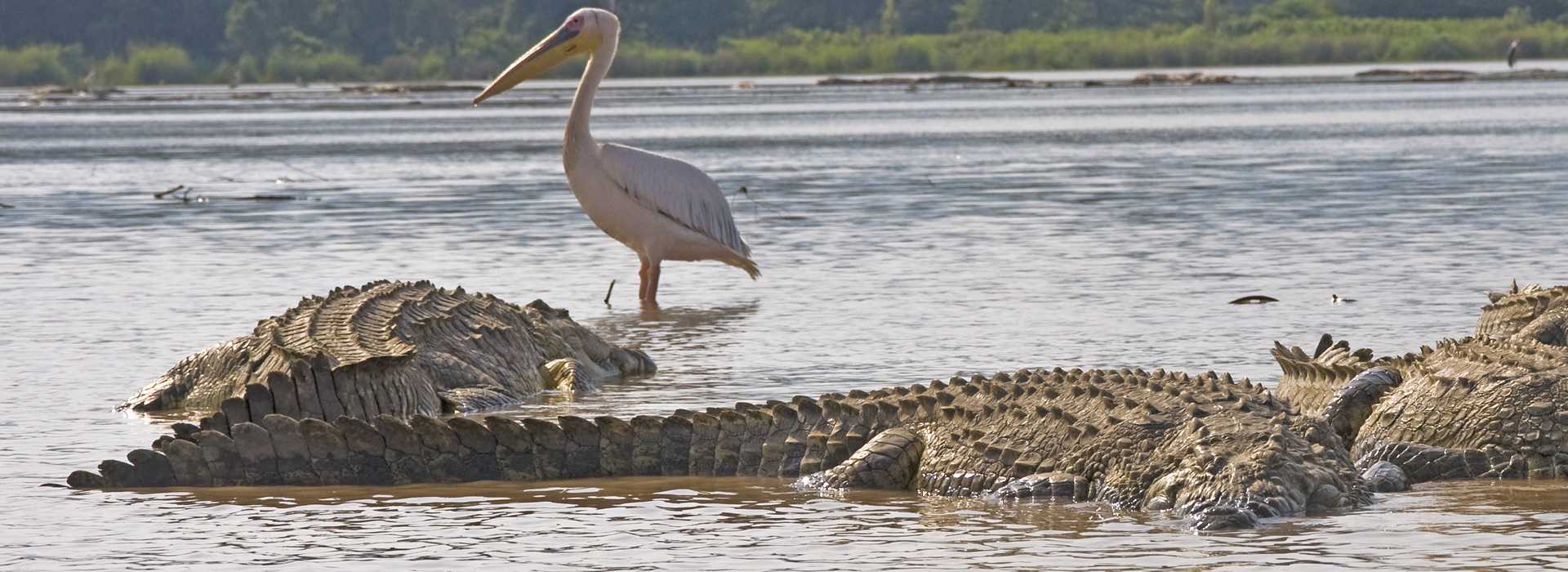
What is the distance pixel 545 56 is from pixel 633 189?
1214 millimetres

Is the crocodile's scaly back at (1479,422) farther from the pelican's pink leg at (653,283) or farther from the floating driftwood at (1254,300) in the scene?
the pelican's pink leg at (653,283)

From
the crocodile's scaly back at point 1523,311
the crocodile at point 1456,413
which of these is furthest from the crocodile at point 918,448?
the crocodile's scaly back at point 1523,311

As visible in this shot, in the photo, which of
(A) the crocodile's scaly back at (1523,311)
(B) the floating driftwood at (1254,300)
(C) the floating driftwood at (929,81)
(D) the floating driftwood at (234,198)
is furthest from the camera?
(C) the floating driftwood at (929,81)

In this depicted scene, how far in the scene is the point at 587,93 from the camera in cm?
1564

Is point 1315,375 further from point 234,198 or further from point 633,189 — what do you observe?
point 234,198

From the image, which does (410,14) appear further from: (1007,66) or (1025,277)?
(1025,277)

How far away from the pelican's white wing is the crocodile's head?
28.5 ft

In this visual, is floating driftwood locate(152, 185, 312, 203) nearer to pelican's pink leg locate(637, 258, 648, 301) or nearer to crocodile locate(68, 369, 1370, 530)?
pelican's pink leg locate(637, 258, 648, 301)

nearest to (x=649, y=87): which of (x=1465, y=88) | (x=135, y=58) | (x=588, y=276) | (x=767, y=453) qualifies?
(x=135, y=58)

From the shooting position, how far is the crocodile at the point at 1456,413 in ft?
25.6

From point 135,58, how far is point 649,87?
96.2ft

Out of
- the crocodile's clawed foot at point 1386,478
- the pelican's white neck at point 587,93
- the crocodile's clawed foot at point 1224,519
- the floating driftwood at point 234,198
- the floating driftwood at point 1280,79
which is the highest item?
the pelican's white neck at point 587,93

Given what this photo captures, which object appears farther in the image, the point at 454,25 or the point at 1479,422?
the point at 454,25

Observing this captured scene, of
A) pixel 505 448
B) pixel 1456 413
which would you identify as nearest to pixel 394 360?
pixel 505 448
